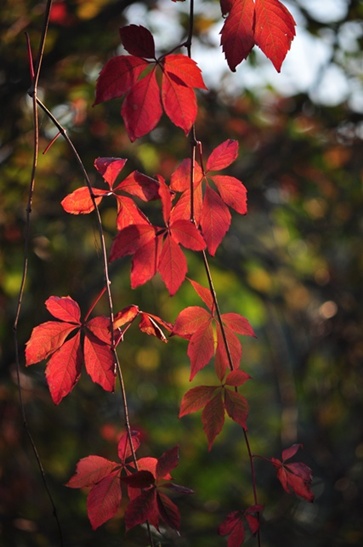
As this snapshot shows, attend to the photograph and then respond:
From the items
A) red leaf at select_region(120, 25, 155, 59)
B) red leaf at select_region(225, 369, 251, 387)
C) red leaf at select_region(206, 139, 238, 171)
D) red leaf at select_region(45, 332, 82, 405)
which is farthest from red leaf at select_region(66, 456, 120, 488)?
red leaf at select_region(120, 25, 155, 59)

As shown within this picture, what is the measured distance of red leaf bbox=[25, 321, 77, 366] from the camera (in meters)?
0.94

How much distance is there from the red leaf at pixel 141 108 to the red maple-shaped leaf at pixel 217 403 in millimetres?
353

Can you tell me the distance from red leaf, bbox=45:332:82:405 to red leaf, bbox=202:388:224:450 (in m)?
0.19

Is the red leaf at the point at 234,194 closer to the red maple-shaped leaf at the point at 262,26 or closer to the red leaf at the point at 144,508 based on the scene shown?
the red maple-shaped leaf at the point at 262,26

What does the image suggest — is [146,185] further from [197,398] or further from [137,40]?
[197,398]

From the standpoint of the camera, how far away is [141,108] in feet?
2.94

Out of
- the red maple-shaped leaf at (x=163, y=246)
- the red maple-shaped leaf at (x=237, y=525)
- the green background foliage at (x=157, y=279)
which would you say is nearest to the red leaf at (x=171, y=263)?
the red maple-shaped leaf at (x=163, y=246)

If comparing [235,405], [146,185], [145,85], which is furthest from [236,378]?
[145,85]

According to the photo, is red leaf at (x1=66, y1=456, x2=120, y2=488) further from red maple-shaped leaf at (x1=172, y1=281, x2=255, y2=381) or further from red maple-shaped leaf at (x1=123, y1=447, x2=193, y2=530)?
red maple-shaped leaf at (x1=172, y1=281, x2=255, y2=381)

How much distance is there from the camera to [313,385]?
173 inches

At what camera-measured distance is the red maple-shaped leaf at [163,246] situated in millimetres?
886

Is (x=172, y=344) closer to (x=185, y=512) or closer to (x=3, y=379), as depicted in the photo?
(x=185, y=512)

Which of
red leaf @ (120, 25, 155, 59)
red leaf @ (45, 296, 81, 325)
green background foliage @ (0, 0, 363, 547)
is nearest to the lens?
red leaf @ (120, 25, 155, 59)

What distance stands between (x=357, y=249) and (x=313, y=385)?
0.92m
